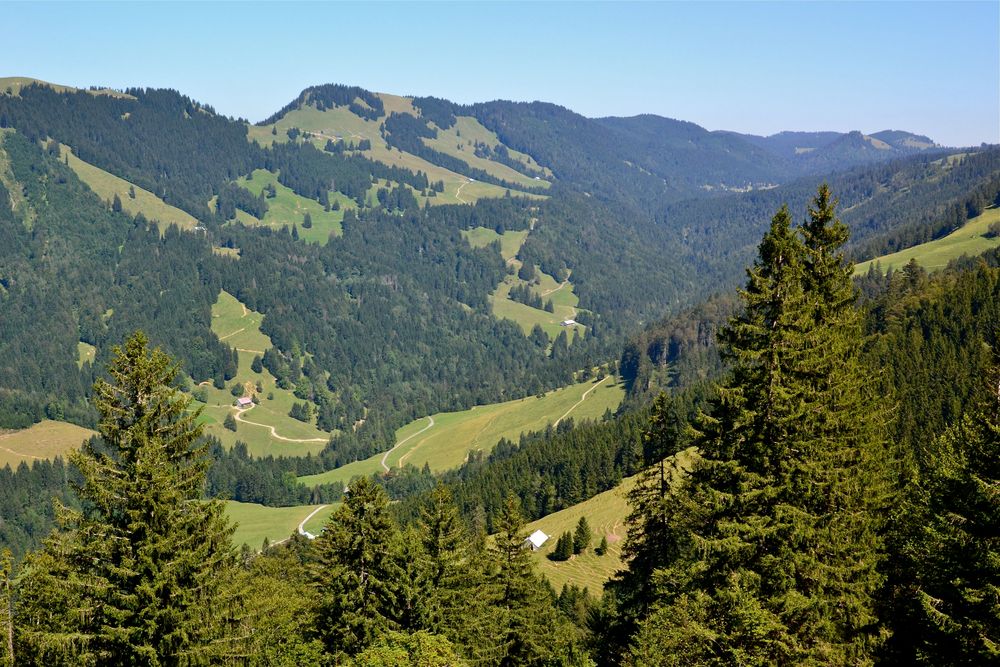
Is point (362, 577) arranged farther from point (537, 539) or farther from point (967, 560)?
point (537, 539)

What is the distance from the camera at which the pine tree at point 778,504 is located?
26.8m

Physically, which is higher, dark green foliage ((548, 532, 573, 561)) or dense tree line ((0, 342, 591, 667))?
dense tree line ((0, 342, 591, 667))

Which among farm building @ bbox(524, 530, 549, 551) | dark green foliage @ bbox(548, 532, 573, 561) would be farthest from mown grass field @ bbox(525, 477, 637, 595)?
dark green foliage @ bbox(548, 532, 573, 561)

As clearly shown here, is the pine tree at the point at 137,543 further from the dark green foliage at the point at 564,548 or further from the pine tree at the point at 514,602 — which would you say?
the dark green foliage at the point at 564,548

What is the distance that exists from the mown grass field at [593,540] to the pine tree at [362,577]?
49441 millimetres

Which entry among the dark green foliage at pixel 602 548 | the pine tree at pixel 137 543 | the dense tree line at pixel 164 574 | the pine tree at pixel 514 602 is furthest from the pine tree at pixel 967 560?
the dark green foliage at pixel 602 548

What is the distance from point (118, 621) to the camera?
27.9 m

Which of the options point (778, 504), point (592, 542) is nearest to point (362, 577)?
point (778, 504)

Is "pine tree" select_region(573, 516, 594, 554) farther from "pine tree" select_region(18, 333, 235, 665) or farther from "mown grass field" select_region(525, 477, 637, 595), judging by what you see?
"pine tree" select_region(18, 333, 235, 665)

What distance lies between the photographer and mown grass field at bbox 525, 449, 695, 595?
3839 inches

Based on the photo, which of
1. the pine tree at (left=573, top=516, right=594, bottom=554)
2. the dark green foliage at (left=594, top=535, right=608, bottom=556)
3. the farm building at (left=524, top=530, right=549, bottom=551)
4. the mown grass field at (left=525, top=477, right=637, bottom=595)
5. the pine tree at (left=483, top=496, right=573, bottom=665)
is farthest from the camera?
the farm building at (left=524, top=530, right=549, bottom=551)

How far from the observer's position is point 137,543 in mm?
28031

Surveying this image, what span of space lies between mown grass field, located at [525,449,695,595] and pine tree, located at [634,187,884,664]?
57134mm

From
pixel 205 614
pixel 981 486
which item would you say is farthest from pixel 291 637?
pixel 981 486
